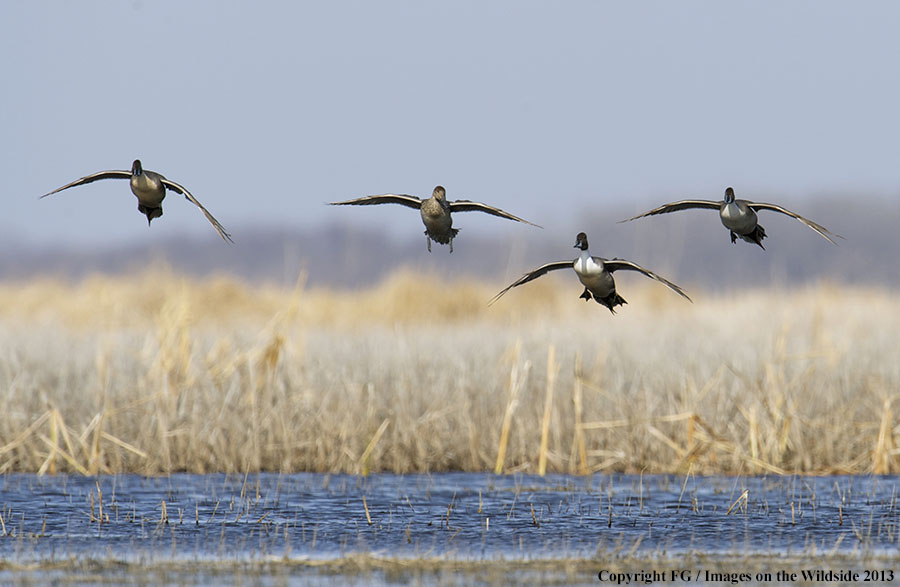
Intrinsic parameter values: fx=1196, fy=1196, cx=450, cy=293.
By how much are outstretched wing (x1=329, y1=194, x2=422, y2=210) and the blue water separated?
12.2 ft

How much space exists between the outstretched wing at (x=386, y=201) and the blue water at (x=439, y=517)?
3705 mm

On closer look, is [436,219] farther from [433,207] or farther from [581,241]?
[581,241]

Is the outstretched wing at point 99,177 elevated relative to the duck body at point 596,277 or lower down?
elevated

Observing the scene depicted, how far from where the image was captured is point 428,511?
8875 millimetres

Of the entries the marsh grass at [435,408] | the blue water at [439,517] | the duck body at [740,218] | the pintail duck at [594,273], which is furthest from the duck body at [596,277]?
the marsh grass at [435,408]

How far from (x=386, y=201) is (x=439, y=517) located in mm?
5114

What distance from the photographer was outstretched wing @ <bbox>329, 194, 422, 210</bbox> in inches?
148

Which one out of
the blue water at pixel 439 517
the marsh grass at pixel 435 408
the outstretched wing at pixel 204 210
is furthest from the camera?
the marsh grass at pixel 435 408

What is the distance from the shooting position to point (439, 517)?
8.59 metres

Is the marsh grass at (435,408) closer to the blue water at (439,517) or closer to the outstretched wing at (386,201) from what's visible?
the blue water at (439,517)

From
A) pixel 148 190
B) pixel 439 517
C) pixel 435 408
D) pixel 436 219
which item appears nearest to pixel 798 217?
pixel 436 219

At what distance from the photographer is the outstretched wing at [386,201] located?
375cm

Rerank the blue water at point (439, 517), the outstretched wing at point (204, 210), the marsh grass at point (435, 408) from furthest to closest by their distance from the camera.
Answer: the marsh grass at point (435, 408) < the blue water at point (439, 517) < the outstretched wing at point (204, 210)

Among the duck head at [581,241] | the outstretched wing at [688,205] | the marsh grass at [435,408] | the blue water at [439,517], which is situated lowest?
the blue water at [439,517]
